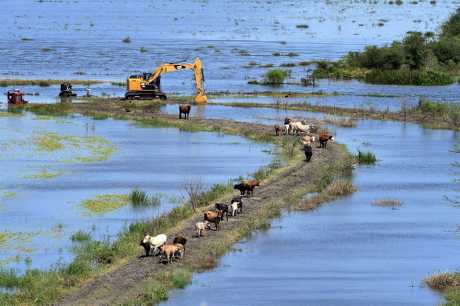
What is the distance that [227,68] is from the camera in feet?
309

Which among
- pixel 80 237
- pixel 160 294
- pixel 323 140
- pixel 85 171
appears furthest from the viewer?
pixel 323 140

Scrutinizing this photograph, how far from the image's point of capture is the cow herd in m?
29.0

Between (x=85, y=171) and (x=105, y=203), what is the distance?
762cm

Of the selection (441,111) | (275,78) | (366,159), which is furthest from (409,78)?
(366,159)

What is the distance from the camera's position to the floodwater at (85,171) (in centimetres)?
3347

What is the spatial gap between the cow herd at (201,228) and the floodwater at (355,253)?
1082 millimetres

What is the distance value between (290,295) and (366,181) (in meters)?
18.3

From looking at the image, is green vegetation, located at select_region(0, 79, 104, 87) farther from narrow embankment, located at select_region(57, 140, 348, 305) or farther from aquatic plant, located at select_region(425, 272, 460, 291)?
aquatic plant, located at select_region(425, 272, 460, 291)

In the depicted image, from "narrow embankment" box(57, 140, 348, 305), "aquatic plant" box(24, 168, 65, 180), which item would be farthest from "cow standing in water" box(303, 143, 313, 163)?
"aquatic plant" box(24, 168, 65, 180)

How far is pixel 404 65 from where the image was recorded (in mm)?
88562

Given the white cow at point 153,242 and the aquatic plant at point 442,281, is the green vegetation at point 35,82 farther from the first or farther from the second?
the aquatic plant at point 442,281

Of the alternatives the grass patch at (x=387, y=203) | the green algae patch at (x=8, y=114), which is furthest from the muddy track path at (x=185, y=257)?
the green algae patch at (x=8, y=114)

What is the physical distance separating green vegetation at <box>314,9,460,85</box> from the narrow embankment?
1567 inches

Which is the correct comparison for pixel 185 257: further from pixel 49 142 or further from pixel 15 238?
pixel 49 142
